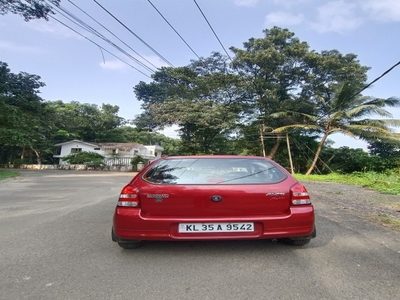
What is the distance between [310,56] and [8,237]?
92.7 feet

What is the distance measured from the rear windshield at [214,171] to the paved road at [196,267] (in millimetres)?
872

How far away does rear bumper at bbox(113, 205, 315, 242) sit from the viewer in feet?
9.89

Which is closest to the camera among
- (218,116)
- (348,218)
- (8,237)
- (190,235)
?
(190,235)

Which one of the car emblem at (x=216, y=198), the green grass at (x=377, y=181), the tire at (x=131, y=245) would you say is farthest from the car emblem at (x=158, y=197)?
the green grass at (x=377, y=181)

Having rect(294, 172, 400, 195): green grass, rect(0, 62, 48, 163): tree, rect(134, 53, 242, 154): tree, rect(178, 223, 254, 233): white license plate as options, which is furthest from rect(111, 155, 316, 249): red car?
rect(134, 53, 242, 154): tree

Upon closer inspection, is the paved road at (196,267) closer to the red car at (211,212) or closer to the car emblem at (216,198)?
the red car at (211,212)

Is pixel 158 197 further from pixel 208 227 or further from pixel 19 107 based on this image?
pixel 19 107

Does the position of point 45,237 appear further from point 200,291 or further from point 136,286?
point 200,291

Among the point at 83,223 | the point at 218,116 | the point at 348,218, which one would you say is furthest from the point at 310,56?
the point at 83,223

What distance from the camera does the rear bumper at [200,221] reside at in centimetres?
302

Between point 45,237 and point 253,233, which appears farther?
point 45,237

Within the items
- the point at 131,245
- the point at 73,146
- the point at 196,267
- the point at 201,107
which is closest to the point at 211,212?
the point at 196,267

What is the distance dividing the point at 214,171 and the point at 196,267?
1199 mm

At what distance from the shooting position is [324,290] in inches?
92.8
